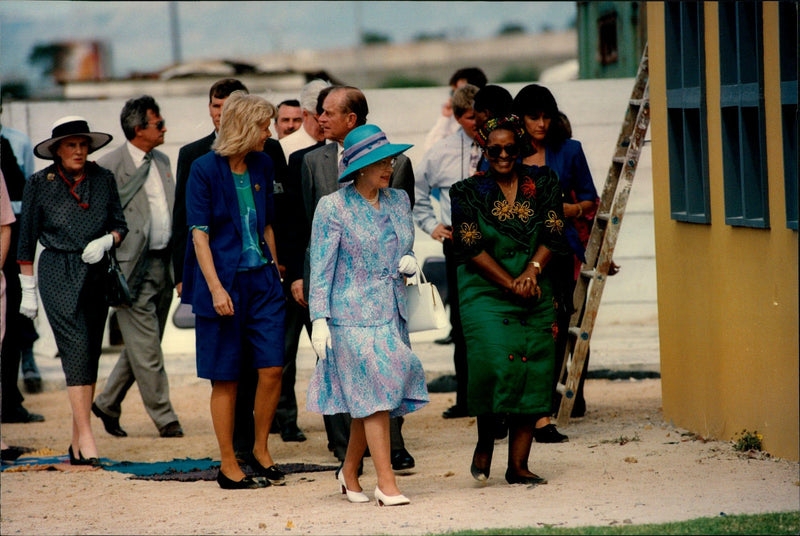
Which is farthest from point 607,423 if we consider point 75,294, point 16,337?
point 16,337

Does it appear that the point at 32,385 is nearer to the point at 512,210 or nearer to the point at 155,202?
the point at 155,202

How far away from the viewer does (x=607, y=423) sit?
8.92 metres

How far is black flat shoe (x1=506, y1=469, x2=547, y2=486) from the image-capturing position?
22.9 ft

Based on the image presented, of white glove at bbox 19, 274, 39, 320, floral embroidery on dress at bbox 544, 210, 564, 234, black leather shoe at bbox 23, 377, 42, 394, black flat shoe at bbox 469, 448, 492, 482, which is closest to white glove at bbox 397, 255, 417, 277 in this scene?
floral embroidery on dress at bbox 544, 210, 564, 234

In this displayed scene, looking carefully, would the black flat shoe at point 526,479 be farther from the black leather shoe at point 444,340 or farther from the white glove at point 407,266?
the black leather shoe at point 444,340

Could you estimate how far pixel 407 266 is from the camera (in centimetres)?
670

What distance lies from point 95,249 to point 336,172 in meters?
1.64

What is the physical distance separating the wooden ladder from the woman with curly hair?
1.68m

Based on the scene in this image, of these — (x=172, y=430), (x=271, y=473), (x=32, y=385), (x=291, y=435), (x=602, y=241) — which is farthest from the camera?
(x=32, y=385)

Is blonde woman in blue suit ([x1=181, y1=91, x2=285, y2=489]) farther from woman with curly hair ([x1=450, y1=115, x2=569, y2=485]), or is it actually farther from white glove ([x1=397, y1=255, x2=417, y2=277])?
woman with curly hair ([x1=450, y1=115, x2=569, y2=485])

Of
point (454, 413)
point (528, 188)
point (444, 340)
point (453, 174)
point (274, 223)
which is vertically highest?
point (453, 174)

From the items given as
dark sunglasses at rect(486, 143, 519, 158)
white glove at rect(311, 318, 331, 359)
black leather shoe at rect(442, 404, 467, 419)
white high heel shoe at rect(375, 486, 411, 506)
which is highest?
dark sunglasses at rect(486, 143, 519, 158)

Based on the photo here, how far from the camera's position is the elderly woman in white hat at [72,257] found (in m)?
8.23

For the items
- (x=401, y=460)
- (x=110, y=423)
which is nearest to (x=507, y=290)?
(x=401, y=460)
